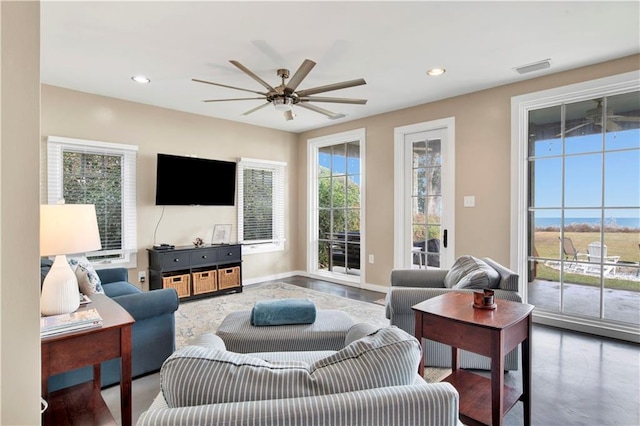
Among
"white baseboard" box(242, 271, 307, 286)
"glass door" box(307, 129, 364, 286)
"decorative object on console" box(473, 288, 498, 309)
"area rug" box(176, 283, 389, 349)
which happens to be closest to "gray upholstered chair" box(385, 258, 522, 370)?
"decorative object on console" box(473, 288, 498, 309)

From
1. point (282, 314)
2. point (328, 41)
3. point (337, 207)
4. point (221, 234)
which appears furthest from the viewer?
point (337, 207)

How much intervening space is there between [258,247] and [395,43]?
395cm

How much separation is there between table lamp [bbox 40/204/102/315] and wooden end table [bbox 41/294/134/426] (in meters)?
0.21

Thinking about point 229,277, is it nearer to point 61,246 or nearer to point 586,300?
point 61,246

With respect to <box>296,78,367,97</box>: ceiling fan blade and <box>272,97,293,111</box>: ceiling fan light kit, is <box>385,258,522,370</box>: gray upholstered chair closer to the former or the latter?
<box>296,78,367,97</box>: ceiling fan blade

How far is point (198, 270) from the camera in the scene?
4.66m

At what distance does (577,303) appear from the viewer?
350cm

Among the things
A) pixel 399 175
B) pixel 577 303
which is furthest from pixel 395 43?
pixel 577 303

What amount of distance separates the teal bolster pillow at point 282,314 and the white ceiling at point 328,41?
2.08 meters

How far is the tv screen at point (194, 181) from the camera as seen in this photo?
14.7 feet

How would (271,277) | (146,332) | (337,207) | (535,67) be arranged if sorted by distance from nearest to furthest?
1. (146,332)
2. (535,67)
3. (337,207)
4. (271,277)

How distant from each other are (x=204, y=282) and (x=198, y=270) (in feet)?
0.62

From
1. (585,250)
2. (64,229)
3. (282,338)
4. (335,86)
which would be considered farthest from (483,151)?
(64,229)

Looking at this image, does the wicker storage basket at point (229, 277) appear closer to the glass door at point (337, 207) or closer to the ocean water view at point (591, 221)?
the glass door at point (337, 207)
